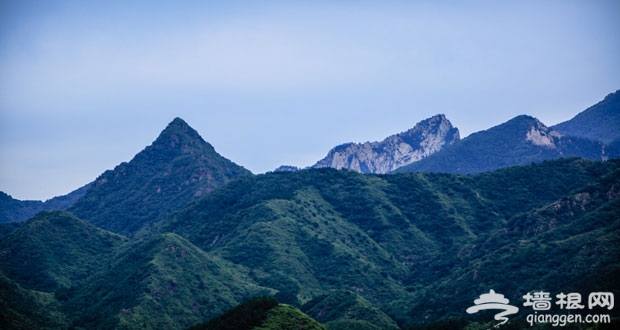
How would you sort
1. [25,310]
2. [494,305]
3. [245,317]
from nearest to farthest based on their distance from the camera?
[245,317]
[494,305]
[25,310]

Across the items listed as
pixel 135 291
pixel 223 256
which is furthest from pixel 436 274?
pixel 135 291

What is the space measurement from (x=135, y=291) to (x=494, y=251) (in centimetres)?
7763

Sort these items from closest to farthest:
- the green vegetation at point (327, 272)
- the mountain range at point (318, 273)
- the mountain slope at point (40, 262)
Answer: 1. the mountain range at point (318, 273)
2. the green vegetation at point (327, 272)
3. the mountain slope at point (40, 262)

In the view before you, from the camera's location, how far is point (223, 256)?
608 ft

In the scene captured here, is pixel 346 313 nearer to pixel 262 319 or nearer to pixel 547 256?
pixel 262 319

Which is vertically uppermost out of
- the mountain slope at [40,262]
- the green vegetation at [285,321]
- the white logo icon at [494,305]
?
the mountain slope at [40,262]

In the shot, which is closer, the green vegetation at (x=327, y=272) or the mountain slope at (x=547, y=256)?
the mountain slope at (x=547, y=256)

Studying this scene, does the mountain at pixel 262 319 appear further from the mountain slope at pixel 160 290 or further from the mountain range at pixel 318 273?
the mountain slope at pixel 160 290

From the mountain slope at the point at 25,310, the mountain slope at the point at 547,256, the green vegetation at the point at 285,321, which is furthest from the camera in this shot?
the mountain slope at the point at 25,310

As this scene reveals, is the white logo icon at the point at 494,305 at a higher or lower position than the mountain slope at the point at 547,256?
lower

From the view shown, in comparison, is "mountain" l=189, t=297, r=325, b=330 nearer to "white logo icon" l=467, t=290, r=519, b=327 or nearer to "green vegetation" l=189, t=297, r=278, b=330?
"green vegetation" l=189, t=297, r=278, b=330

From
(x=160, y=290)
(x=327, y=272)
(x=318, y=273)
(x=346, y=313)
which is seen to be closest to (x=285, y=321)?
(x=346, y=313)

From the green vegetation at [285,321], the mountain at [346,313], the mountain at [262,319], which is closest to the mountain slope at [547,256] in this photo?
the mountain at [346,313]

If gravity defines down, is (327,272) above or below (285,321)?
above
